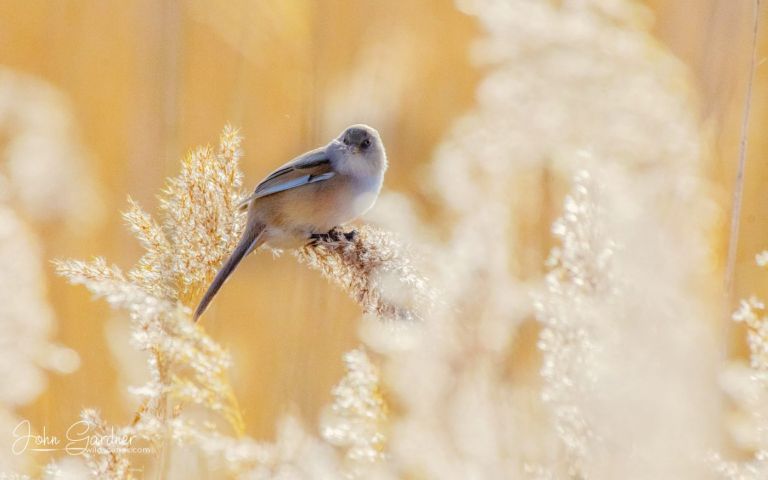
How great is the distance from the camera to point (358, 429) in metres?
1.23

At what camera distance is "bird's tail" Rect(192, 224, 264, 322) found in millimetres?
1868

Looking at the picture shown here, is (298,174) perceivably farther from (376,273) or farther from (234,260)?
(376,273)

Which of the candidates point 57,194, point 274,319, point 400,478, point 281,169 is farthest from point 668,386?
point 57,194

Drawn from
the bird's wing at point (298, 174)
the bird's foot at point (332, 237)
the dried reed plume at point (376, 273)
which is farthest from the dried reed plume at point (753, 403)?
the bird's wing at point (298, 174)

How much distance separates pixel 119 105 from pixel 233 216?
1567 mm

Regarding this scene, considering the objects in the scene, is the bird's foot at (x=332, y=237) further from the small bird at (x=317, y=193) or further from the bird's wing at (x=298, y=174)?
the bird's wing at (x=298, y=174)

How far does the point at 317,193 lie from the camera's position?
2482mm

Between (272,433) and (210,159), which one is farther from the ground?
(210,159)

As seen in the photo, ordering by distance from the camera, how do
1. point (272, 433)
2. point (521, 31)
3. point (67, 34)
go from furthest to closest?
point (67, 34) < point (272, 433) < point (521, 31)

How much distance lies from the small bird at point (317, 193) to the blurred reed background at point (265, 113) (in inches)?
3.3

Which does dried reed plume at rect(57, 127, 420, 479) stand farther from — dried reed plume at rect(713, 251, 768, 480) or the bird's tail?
dried reed plume at rect(713, 251, 768, 480)

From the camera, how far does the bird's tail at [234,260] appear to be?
1.87m

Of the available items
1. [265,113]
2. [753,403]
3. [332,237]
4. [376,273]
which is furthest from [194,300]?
[265,113]

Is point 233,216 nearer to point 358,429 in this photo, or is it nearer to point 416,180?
point 358,429
